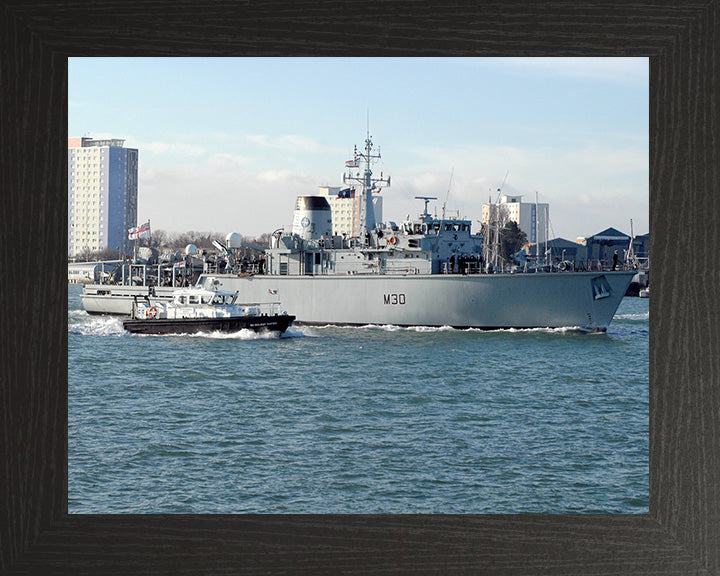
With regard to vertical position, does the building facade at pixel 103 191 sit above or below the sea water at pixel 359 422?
above

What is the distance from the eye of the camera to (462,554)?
1712 millimetres

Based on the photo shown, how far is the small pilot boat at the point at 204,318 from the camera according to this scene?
18.0 meters

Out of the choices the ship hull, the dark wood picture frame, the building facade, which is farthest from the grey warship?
the dark wood picture frame

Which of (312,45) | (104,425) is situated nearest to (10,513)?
(312,45)

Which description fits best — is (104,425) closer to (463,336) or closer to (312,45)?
(463,336)

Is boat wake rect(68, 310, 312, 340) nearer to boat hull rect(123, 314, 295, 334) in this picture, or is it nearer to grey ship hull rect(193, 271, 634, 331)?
boat hull rect(123, 314, 295, 334)

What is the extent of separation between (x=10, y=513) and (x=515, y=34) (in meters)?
1.29

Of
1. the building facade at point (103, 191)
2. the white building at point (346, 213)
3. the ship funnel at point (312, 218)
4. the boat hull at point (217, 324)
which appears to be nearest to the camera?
the boat hull at point (217, 324)

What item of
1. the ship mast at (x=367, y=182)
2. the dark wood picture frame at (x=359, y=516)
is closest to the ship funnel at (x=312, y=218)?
the ship mast at (x=367, y=182)

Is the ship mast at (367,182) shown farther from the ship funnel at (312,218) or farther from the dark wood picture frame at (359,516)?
the dark wood picture frame at (359,516)

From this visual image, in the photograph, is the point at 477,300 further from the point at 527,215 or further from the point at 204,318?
the point at 527,215

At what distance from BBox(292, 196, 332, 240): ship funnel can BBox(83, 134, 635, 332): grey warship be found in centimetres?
102

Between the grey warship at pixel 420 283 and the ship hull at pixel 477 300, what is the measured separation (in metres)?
0.02

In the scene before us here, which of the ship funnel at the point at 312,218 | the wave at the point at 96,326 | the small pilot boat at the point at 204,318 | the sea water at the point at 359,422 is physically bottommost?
the sea water at the point at 359,422
